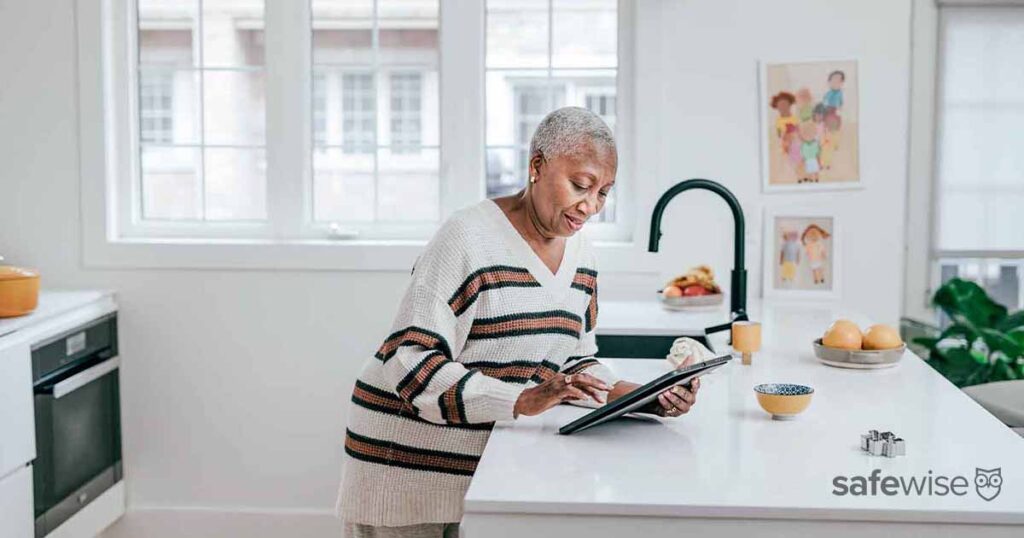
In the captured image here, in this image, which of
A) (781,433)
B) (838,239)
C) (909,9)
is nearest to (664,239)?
(838,239)

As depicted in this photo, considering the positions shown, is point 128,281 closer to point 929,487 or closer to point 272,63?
point 272,63

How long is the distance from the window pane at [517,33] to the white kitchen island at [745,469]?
78.2 inches

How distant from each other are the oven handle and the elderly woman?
1632 mm

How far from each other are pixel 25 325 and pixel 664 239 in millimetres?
2114

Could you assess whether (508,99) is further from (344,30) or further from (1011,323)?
(1011,323)

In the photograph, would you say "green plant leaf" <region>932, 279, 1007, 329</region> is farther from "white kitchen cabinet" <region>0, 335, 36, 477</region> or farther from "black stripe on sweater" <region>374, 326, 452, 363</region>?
"white kitchen cabinet" <region>0, 335, 36, 477</region>

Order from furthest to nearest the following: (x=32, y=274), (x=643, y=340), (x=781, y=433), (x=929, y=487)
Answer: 1. (x=32, y=274)
2. (x=643, y=340)
3. (x=781, y=433)
4. (x=929, y=487)

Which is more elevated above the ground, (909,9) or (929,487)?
(909,9)

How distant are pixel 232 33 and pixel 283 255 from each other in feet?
2.74

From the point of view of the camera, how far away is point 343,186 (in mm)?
4434

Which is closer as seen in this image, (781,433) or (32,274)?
(781,433)

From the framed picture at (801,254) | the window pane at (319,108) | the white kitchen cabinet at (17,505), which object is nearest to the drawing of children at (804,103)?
the framed picture at (801,254)

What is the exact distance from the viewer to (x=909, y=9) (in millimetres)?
4133

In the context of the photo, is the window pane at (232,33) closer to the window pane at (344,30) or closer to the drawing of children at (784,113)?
the window pane at (344,30)
